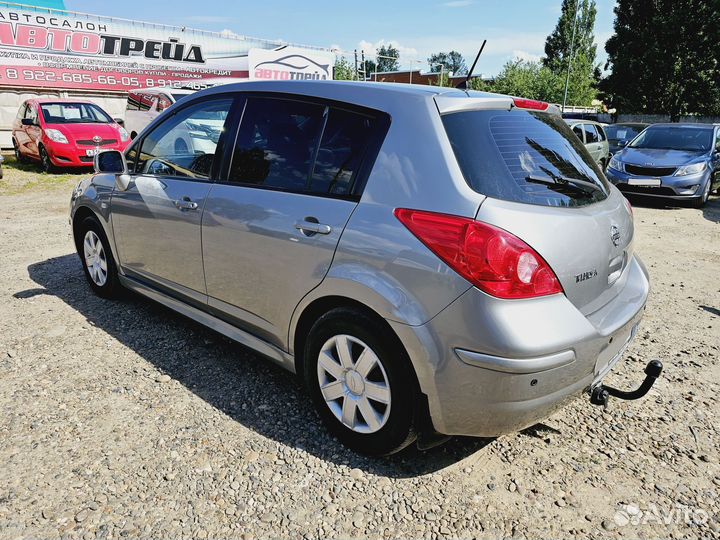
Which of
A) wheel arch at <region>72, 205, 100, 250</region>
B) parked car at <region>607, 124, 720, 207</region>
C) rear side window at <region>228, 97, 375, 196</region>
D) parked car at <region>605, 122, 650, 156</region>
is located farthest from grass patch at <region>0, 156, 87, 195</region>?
parked car at <region>605, 122, 650, 156</region>

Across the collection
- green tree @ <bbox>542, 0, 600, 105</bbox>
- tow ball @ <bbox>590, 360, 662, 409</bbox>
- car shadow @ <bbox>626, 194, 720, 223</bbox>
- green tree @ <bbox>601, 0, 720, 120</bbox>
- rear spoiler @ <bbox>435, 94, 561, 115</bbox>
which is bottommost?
tow ball @ <bbox>590, 360, 662, 409</bbox>

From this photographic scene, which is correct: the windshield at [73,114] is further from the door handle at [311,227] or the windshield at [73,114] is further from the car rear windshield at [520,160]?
the car rear windshield at [520,160]

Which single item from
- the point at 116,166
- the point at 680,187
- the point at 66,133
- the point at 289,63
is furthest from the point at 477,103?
the point at 289,63

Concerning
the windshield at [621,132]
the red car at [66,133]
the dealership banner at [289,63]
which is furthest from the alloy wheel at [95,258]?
the dealership banner at [289,63]

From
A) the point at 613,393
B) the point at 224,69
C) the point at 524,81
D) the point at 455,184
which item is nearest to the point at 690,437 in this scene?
the point at 613,393

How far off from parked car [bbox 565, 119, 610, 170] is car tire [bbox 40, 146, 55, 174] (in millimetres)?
11973

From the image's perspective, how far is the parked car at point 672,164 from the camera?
9664mm

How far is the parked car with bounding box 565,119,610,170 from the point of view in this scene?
11812 millimetres

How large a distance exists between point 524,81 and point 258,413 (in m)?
43.8

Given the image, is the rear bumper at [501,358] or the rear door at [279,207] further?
the rear door at [279,207]

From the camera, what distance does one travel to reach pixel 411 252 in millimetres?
2170

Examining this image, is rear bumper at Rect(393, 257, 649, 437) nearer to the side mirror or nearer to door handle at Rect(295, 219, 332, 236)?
door handle at Rect(295, 219, 332, 236)

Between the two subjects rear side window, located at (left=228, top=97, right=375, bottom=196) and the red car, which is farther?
the red car

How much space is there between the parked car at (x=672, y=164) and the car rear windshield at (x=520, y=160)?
Answer: 27.0 feet
